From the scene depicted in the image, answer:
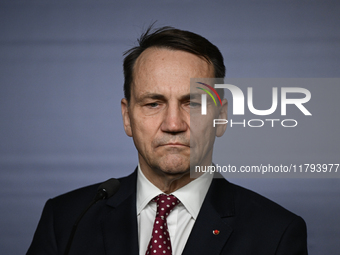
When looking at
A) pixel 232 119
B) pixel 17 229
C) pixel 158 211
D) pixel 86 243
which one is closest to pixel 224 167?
pixel 232 119

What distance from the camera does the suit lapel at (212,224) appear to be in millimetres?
1767

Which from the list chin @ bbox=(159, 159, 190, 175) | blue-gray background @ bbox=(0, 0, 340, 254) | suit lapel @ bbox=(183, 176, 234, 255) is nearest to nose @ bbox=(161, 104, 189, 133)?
chin @ bbox=(159, 159, 190, 175)

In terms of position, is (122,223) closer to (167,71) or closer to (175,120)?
(175,120)

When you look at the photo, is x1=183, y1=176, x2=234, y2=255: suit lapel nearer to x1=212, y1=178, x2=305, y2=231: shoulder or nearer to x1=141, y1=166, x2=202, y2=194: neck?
x1=212, y1=178, x2=305, y2=231: shoulder

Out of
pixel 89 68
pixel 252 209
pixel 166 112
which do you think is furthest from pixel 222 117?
pixel 89 68

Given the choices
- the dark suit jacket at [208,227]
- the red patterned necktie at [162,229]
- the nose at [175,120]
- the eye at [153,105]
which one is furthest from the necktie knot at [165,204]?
the eye at [153,105]

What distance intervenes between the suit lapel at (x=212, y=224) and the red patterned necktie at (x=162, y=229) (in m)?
0.09

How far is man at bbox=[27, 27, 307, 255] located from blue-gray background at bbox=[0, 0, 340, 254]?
843 millimetres

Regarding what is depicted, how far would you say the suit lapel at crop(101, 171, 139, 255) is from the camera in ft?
6.00

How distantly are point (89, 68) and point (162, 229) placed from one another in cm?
156

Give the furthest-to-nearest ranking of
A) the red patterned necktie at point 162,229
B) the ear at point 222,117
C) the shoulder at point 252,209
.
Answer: the ear at point 222,117 < the shoulder at point 252,209 < the red patterned necktie at point 162,229

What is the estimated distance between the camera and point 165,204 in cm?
188

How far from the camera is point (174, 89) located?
1.84 meters

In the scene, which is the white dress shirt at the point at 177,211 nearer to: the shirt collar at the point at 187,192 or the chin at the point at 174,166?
the shirt collar at the point at 187,192
